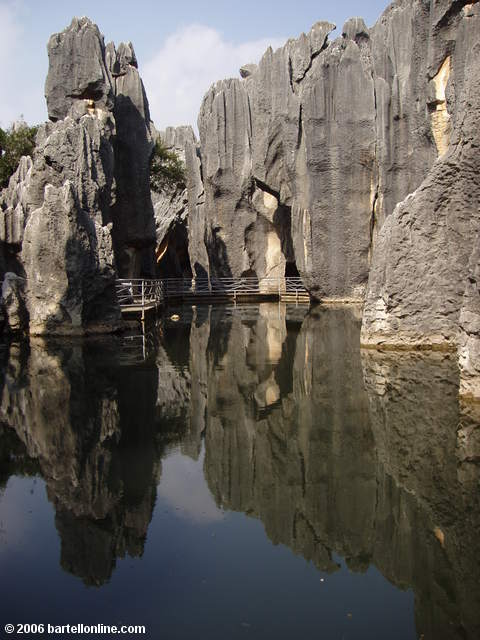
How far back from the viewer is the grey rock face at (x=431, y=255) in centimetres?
906

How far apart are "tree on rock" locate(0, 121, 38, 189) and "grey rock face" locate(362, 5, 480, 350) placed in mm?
19938

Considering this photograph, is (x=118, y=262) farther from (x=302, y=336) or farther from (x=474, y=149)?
(x=474, y=149)

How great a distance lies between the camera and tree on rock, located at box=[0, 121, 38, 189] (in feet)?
86.2

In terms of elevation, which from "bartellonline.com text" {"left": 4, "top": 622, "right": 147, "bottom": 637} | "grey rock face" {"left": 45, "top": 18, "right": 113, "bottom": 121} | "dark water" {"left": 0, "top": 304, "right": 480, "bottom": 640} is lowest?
"bartellonline.com text" {"left": 4, "top": 622, "right": 147, "bottom": 637}

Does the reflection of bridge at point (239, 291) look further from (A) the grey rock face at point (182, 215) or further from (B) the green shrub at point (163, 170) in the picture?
(A) the grey rock face at point (182, 215)

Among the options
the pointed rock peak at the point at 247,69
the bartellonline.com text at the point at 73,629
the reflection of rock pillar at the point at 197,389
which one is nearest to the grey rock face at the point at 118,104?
the reflection of rock pillar at the point at 197,389

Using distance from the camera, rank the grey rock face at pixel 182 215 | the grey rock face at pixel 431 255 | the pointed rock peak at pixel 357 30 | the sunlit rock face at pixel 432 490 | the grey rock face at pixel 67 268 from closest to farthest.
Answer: the sunlit rock face at pixel 432 490 → the grey rock face at pixel 431 255 → the grey rock face at pixel 67 268 → the pointed rock peak at pixel 357 30 → the grey rock face at pixel 182 215

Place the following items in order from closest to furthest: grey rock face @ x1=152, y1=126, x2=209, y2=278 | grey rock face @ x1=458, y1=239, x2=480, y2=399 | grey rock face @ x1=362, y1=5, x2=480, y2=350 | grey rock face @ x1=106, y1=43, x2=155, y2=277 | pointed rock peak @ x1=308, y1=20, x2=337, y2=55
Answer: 1. grey rock face @ x1=458, y1=239, x2=480, y2=399
2. grey rock face @ x1=362, y1=5, x2=480, y2=350
3. grey rock face @ x1=106, y1=43, x2=155, y2=277
4. pointed rock peak @ x1=308, y1=20, x2=337, y2=55
5. grey rock face @ x1=152, y1=126, x2=209, y2=278

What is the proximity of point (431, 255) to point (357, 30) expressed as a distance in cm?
1804

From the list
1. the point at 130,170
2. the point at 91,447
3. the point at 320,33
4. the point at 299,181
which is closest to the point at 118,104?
the point at 130,170

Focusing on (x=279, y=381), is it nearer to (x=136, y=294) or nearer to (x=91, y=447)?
(x=91, y=447)

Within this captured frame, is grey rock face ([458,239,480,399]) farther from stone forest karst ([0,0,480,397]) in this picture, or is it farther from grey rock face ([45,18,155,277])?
grey rock face ([45,18,155,277])

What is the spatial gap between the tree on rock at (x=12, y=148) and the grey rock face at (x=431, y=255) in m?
19.9

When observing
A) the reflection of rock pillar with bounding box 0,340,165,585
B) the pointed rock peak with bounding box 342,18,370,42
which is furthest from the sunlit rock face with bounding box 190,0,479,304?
the reflection of rock pillar with bounding box 0,340,165,585
